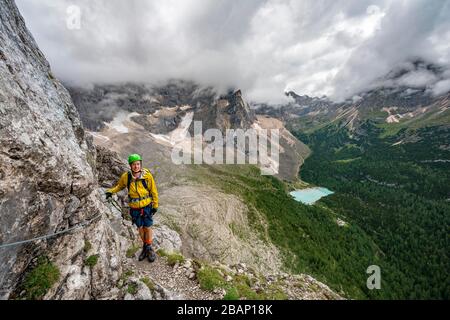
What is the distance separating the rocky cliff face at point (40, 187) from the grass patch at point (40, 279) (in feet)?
0.56

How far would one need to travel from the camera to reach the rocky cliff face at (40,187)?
7793 millimetres

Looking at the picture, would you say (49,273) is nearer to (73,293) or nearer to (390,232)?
(73,293)

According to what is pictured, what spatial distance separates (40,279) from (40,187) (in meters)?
3.13

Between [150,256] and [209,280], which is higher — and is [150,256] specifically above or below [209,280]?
above

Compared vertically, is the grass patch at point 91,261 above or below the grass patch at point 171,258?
above

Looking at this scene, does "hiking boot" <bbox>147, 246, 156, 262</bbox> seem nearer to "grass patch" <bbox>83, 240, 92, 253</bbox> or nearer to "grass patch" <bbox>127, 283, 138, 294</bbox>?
"grass patch" <bbox>127, 283, 138, 294</bbox>

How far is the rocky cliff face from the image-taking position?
307 inches

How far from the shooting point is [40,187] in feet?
28.7

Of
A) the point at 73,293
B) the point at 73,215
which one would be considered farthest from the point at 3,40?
the point at 73,293

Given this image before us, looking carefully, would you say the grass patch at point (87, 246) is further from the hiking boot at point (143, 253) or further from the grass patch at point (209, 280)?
the grass patch at point (209, 280)

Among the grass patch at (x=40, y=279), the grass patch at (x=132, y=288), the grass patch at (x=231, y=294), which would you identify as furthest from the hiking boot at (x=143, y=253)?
the grass patch at (x=231, y=294)

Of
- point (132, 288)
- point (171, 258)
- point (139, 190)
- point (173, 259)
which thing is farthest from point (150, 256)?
point (139, 190)

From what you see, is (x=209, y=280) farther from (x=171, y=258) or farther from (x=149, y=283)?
(x=149, y=283)

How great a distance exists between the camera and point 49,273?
8281 millimetres
